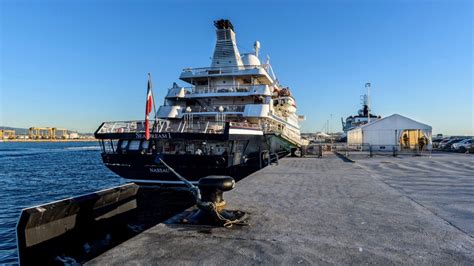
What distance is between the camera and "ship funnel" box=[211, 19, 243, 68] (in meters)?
26.9

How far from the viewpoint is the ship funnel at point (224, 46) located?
26.9 m

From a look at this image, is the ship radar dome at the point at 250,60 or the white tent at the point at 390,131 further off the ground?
the ship radar dome at the point at 250,60

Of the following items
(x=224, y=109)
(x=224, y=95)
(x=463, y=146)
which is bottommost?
(x=463, y=146)

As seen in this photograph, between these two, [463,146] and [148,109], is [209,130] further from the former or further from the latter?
[463,146]

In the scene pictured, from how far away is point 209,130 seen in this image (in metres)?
15.0

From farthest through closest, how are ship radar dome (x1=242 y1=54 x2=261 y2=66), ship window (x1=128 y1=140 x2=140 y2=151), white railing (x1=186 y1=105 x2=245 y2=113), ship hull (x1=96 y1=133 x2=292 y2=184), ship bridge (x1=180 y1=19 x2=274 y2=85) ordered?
ship radar dome (x1=242 y1=54 x2=261 y2=66)
ship bridge (x1=180 y1=19 x2=274 y2=85)
white railing (x1=186 y1=105 x2=245 y2=113)
ship window (x1=128 y1=140 x2=140 y2=151)
ship hull (x1=96 y1=133 x2=292 y2=184)

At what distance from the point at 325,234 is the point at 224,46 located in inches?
980

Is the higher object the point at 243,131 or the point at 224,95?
the point at 224,95

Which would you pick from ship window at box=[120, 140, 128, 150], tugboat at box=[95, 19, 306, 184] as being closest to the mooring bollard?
tugboat at box=[95, 19, 306, 184]

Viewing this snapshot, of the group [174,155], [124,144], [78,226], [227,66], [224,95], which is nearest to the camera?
[78,226]

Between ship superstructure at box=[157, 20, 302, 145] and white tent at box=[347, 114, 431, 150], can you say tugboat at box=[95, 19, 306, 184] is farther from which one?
white tent at box=[347, 114, 431, 150]

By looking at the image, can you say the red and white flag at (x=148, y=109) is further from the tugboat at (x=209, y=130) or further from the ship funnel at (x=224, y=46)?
the ship funnel at (x=224, y=46)

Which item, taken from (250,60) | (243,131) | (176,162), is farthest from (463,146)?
(176,162)

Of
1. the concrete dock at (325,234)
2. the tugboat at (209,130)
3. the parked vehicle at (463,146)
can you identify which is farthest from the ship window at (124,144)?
the parked vehicle at (463,146)
